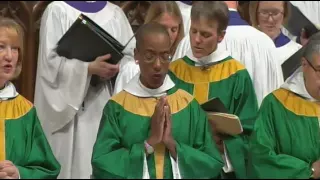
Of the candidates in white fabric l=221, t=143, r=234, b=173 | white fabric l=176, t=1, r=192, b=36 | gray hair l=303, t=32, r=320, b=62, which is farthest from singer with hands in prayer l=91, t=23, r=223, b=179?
white fabric l=176, t=1, r=192, b=36

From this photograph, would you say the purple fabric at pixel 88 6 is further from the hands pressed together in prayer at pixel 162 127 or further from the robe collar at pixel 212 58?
the hands pressed together in prayer at pixel 162 127

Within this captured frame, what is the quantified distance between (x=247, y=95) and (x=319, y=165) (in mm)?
709

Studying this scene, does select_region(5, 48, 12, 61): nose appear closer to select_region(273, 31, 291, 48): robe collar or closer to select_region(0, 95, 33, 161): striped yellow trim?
select_region(0, 95, 33, 161): striped yellow trim

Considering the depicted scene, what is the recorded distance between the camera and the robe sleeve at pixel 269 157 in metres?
3.19

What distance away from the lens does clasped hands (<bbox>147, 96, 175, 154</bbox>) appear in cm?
321

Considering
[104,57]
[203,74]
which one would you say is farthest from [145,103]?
[104,57]

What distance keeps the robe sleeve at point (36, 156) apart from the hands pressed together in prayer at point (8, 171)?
7 centimetres

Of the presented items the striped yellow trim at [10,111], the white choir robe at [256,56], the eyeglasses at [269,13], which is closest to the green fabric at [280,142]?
the white choir robe at [256,56]

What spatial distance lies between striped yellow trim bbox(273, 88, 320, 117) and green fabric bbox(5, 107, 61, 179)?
1137mm

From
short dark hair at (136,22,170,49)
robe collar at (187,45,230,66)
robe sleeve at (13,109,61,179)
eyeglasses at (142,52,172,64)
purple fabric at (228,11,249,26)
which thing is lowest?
robe sleeve at (13,109,61,179)

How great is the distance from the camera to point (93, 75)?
15.1ft

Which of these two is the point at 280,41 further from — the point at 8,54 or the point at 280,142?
the point at 8,54

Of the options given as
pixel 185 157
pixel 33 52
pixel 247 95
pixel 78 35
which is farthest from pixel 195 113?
pixel 33 52

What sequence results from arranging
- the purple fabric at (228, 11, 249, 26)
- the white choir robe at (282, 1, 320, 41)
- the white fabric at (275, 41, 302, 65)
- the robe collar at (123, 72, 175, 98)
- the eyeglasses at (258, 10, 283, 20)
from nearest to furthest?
the robe collar at (123, 72, 175, 98)
the purple fabric at (228, 11, 249, 26)
the eyeglasses at (258, 10, 283, 20)
the white fabric at (275, 41, 302, 65)
the white choir robe at (282, 1, 320, 41)
